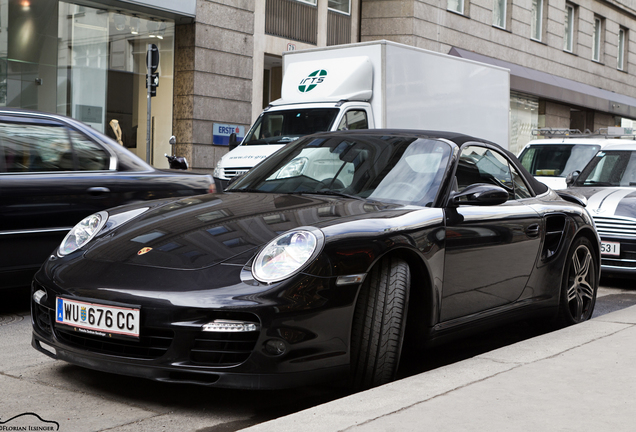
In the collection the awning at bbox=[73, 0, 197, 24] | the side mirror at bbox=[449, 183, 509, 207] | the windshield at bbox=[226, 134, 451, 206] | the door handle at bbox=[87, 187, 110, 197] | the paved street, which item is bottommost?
the paved street

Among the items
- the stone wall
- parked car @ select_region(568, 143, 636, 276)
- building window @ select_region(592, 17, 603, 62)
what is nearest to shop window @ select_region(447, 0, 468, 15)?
the stone wall

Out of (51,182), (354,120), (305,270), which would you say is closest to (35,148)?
(51,182)

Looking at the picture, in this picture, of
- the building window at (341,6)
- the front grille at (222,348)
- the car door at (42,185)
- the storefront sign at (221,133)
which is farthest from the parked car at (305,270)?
the building window at (341,6)

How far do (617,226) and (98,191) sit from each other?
521 centimetres

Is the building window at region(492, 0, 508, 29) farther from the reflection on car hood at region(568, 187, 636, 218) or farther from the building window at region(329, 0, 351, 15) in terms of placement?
the reflection on car hood at region(568, 187, 636, 218)

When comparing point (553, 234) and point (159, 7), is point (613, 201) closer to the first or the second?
point (553, 234)

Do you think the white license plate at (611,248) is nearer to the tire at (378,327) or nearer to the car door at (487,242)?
the car door at (487,242)

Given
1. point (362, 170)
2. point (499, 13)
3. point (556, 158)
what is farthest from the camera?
point (499, 13)

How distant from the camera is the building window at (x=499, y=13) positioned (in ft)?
84.9

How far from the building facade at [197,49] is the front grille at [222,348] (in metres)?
10.9

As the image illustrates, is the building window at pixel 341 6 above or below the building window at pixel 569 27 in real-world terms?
below

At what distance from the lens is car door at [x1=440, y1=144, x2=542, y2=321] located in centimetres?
433

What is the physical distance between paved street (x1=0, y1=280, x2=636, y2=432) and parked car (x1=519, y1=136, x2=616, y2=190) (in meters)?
7.88

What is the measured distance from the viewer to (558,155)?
1199 centimetres
